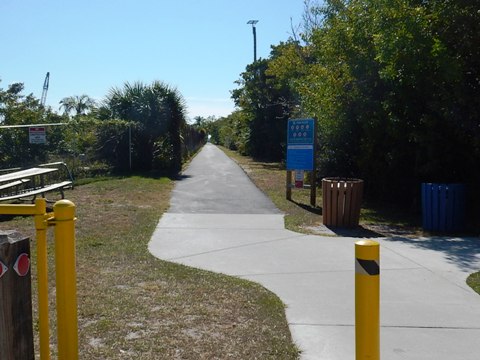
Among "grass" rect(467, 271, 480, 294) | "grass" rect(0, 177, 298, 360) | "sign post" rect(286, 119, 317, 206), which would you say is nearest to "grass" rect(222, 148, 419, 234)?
"sign post" rect(286, 119, 317, 206)

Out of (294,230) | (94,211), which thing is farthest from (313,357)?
(94,211)

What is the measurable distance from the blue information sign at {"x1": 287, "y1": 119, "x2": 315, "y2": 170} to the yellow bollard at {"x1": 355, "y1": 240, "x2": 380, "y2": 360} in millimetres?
9682

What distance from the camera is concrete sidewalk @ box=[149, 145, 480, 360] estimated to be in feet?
13.4

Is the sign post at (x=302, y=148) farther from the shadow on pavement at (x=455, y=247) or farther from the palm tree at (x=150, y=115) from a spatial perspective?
the palm tree at (x=150, y=115)

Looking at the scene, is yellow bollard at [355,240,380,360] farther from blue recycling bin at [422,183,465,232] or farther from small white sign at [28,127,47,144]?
small white sign at [28,127,47,144]

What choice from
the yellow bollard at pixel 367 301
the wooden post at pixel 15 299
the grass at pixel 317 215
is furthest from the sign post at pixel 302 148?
the wooden post at pixel 15 299

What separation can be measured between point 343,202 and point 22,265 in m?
7.18

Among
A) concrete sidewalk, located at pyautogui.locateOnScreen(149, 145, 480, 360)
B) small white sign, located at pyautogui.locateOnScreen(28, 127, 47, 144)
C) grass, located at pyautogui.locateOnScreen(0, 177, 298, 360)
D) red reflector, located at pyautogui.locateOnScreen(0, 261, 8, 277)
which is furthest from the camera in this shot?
small white sign, located at pyautogui.locateOnScreen(28, 127, 47, 144)

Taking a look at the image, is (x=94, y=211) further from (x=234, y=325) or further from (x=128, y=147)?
(x=128, y=147)

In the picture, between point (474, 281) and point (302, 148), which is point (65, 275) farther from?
point (302, 148)

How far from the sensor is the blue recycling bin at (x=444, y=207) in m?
8.90

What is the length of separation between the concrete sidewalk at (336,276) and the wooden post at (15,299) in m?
2.03

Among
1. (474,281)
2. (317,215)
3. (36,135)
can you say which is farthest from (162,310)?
(36,135)

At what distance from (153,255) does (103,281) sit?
52.1 inches
